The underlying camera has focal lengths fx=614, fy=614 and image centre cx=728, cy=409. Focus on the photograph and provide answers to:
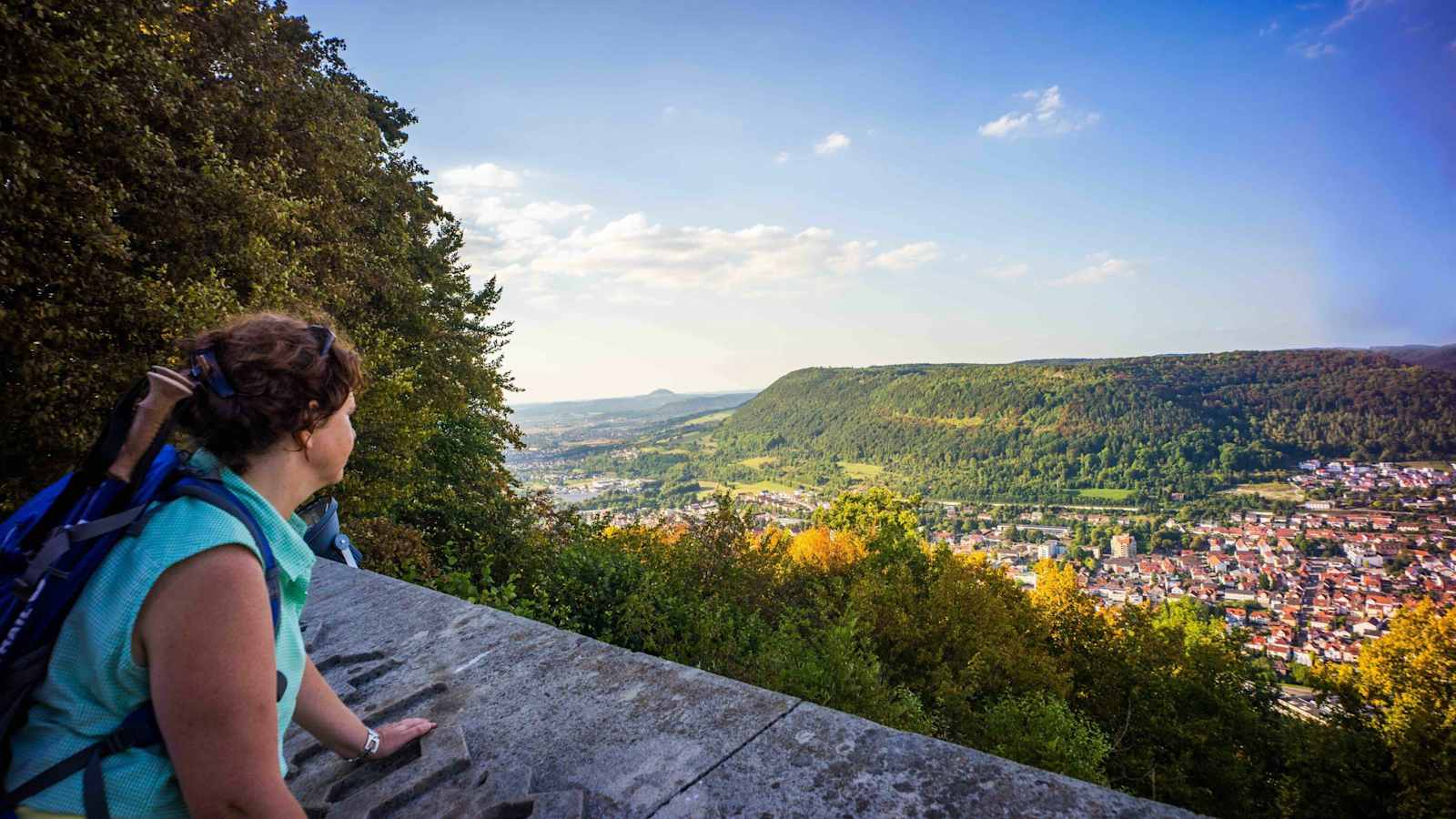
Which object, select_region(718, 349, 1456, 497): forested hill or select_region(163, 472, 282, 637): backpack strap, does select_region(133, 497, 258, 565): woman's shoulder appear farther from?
select_region(718, 349, 1456, 497): forested hill

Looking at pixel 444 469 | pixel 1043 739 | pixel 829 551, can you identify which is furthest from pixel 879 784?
pixel 829 551

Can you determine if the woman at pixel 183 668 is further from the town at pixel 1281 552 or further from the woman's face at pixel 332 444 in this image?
the town at pixel 1281 552

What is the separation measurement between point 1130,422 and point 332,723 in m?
105

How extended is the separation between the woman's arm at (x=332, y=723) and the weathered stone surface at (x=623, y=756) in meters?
0.07

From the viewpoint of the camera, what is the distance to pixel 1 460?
18.0ft

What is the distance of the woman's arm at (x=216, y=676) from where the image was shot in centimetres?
98


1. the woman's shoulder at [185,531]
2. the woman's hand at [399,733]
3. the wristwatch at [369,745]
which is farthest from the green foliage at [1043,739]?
the woman's shoulder at [185,531]

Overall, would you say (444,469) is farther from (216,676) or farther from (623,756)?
(216,676)

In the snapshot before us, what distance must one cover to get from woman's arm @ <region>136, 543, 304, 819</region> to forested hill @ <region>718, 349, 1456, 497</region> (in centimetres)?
9162

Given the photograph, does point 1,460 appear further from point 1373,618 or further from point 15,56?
point 1373,618

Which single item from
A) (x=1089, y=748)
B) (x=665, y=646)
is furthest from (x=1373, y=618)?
(x=665, y=646)

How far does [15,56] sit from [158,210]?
1725 mm

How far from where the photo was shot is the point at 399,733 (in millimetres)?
2002

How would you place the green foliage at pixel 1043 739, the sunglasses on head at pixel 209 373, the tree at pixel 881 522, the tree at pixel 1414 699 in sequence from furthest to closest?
the tree at pixel 881 522, the tree at pixel 1414 699, the green foliage at pixel 1043 739, the sunglasses on head at pixel 209 373
